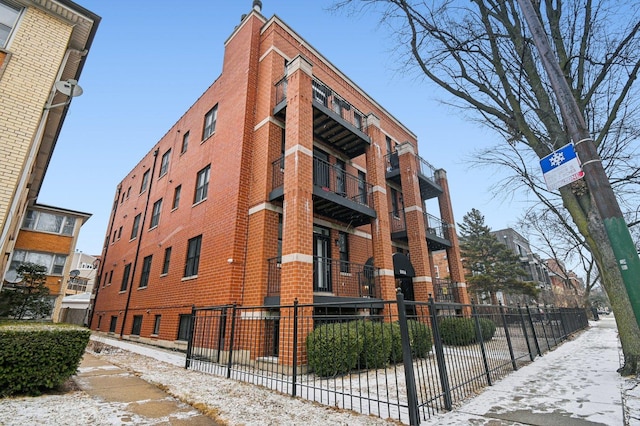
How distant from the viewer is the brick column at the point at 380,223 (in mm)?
11258

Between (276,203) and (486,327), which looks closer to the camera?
(486,327)

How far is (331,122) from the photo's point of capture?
11906mm

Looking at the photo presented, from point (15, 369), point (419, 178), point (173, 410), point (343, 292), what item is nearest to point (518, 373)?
point (343, 292)

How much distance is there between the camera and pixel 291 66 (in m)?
11.0

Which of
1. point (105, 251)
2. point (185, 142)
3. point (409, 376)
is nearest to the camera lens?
point (409, 376)

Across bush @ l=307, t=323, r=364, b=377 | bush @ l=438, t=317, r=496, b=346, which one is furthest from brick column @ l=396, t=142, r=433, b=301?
bush @ l=438, t=317, r=496, b=346

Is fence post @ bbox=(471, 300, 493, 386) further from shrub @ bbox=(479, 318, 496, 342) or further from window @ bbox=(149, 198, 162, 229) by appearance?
window @ bbox=(149, 198, 162, 229)

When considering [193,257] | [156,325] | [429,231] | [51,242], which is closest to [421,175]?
[429,231]

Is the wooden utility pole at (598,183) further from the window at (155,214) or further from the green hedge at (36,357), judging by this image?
the window at (155,214)

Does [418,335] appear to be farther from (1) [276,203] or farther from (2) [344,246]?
(2) [344,246]

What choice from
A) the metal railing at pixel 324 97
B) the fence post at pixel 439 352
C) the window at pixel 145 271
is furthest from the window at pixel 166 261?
the fence post at pixel 439 352

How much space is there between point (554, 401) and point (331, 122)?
34.3 feet

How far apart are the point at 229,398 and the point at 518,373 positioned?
6.19m

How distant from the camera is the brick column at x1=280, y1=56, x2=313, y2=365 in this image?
8234 mm
